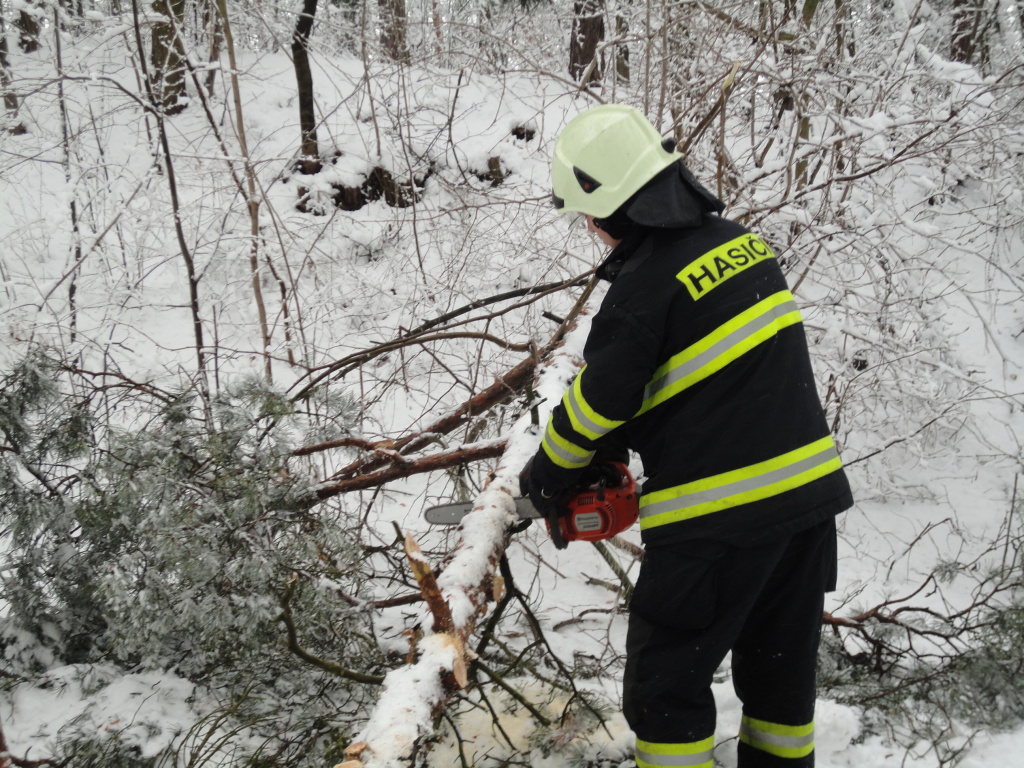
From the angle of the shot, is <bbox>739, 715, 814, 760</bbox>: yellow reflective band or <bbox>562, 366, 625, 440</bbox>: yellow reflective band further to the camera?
<bbox>739, 715, 814, 760</bbox>: yellow reflective band

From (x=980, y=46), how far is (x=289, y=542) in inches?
288

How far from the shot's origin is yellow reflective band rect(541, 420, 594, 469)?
1666mm

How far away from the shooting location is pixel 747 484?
154cm

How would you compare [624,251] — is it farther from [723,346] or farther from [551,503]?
[551,503]

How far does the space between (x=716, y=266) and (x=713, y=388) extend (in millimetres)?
291

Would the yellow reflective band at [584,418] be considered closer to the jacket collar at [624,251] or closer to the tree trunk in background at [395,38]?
the jacket collar at [624,251]

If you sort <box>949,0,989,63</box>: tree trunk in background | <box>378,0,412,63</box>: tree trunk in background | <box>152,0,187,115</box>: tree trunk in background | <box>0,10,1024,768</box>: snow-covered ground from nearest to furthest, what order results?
<box>0,10,1024,768</box>: snow-covered ground
<box>152,0,187,115</box>: tree trunk in background
<box>378,0,412,63</box>: tree trunk in background
<box>949,0,989,63</box>: tree trunk in background

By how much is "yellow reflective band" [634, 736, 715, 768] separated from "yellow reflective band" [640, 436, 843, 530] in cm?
56

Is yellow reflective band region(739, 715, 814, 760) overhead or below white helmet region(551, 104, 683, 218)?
below

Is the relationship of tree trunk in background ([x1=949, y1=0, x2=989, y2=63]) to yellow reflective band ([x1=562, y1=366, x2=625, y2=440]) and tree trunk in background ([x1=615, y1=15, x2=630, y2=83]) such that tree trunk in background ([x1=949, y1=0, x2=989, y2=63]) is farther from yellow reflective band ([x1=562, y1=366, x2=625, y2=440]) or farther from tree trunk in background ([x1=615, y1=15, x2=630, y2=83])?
yellow reflective band ([x1=562, y1=366, x2=625, y2=440])

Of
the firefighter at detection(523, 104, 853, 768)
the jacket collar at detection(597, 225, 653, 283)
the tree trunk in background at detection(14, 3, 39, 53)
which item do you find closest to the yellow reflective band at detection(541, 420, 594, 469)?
the firefighter at detection(523, 104, 853, 768)

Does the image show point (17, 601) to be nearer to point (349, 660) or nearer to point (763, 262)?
point (349, 660)

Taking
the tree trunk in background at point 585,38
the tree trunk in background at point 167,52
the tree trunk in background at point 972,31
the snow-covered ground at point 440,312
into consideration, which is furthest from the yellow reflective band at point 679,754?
the tree trunk in background at point 972,31

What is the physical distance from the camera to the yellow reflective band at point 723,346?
5.07 feet
